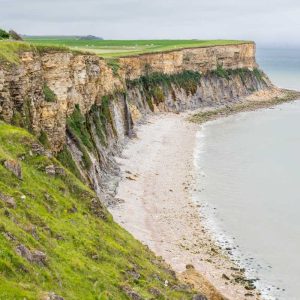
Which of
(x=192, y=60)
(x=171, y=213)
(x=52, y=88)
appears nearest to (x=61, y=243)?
(x=52, y=88)

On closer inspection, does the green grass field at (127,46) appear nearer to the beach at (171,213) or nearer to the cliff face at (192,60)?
the cliff face at (192,60)

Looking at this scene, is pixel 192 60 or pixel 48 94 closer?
pixel 48 94

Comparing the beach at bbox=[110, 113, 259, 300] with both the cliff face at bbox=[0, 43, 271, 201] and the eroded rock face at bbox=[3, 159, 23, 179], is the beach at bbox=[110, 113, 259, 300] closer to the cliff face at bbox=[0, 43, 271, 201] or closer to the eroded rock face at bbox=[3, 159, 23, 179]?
the cliff face at bbox=[0, 43, 271, 201]

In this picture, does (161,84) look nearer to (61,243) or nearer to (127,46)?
(127,46)

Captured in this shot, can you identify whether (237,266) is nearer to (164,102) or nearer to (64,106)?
(64,106)

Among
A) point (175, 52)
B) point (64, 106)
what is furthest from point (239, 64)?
point (64, 106)

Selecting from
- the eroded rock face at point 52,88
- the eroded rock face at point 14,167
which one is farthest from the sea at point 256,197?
the eroded rock face at point 14,167
